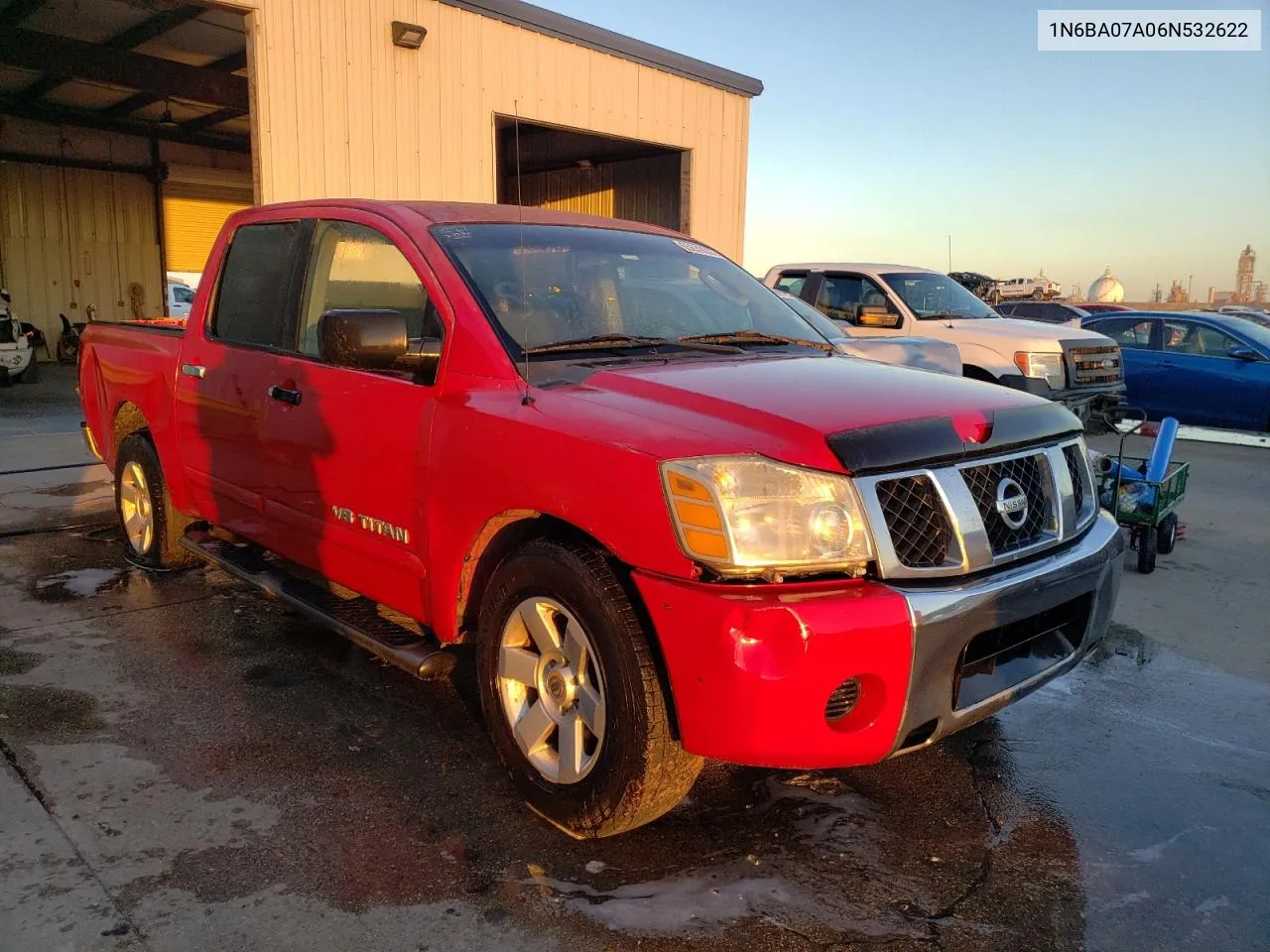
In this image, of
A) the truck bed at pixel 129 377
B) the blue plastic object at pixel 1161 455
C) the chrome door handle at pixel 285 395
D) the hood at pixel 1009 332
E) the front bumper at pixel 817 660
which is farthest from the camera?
the hood at pixel 1009 332

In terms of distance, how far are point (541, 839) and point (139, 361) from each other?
3.63 metres

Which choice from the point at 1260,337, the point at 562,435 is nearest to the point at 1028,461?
the point at 562,435

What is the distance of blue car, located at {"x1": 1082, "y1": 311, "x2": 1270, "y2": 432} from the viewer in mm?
11547

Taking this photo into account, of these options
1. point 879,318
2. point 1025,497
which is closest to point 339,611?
point 1025,497

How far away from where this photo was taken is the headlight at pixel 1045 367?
938 centimetres

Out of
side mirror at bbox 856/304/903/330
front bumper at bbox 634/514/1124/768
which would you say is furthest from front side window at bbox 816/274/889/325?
front bumper at bbox 634/514/1124/768

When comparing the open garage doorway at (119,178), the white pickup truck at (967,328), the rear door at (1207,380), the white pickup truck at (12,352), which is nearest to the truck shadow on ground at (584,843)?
the white pickup truck at (967,328)

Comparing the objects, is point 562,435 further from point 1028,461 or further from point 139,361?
point 139,361

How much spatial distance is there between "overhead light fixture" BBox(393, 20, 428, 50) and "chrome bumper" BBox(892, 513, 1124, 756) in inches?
375

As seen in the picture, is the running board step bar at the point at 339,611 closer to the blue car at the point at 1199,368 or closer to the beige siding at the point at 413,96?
the beige siding at the point at 413,96

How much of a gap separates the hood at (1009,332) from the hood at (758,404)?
22.2 ft

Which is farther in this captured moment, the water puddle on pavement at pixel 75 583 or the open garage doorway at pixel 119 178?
the open garage doorway at pixel 119 178

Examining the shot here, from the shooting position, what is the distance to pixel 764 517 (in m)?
2.44

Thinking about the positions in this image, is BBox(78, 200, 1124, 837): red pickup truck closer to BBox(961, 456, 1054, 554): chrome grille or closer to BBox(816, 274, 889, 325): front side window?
BBox(961, 456, 1054, 554): chrome grille
